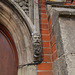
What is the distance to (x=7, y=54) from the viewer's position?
1.46m

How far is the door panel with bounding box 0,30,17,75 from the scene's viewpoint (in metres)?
1.36

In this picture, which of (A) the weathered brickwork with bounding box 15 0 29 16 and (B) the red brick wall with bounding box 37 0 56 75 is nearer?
(B) the red brick wall with bounding box 37 0 56 75

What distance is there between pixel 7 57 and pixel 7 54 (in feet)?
0.17

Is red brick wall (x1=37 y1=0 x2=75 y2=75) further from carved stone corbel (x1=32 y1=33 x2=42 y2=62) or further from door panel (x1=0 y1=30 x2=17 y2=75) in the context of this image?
door panel (x1=0 y1=30 x2=17 y2=75)

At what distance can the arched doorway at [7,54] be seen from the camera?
136 centimetres

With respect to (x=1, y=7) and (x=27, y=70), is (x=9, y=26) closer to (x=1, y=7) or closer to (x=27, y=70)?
(x=1, y=7)

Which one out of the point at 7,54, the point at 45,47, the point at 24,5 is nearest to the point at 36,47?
the point at 45,47

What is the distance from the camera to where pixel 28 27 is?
1259 mm

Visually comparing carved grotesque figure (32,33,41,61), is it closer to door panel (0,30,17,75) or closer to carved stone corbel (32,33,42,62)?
carved stone corbel (32,33,42,62)

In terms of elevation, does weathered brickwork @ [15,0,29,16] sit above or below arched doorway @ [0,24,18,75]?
above

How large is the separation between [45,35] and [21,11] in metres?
0.54

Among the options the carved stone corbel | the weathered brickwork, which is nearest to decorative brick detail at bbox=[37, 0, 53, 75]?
the carved stone corbel

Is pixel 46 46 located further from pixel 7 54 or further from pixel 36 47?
pixel 7 54

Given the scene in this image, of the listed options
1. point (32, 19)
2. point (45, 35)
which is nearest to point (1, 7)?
Result: point (32, 19)
